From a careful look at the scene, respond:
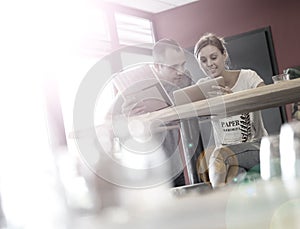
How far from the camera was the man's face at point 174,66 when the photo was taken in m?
0.96

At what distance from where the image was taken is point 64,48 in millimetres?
4117

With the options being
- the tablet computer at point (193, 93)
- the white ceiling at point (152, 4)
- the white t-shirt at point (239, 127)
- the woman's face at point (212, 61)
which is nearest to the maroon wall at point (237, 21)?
the white ceiling at point (152, 4)

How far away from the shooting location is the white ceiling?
14.5 feet

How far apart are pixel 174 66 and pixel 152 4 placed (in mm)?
3670

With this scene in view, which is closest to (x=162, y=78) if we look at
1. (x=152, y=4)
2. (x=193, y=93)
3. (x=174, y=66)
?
(x=174, y=66)

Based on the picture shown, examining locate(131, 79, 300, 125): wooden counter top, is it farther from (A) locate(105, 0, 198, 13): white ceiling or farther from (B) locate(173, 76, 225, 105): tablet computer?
(A) locate(105, 0, 198, 13): white ceiling

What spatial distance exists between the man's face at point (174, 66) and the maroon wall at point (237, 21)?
11.3 ft

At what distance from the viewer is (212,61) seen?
1.51 meters

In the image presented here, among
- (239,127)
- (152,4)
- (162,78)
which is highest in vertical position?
(152,4)

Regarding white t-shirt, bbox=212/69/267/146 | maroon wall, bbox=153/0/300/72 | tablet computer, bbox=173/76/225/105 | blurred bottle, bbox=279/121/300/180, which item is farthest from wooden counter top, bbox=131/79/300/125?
maroon wall, bbox=153/0/300/72

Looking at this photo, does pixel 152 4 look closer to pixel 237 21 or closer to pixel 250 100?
pixel 237 21

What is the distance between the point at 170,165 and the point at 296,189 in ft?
1.93

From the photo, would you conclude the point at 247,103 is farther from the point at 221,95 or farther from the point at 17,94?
the point at 17,94

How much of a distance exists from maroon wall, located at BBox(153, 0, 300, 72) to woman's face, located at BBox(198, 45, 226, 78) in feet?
9.33
